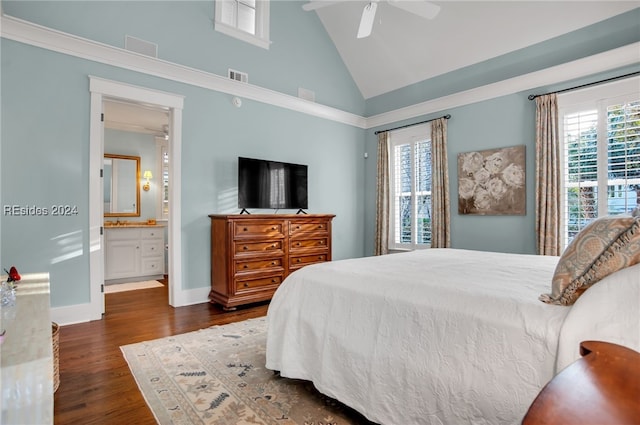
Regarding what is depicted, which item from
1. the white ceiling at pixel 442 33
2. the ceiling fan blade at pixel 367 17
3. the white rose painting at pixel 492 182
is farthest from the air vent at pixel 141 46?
the white rose painting at pixel 492 182

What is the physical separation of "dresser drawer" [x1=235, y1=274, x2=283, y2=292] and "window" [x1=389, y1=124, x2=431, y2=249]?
233 cm

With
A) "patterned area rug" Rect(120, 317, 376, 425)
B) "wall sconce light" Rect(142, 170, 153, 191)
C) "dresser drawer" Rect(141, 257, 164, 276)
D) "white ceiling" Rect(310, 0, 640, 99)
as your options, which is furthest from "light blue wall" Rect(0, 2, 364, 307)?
"wall sconce light" Rect(142, 170, 153, 191)

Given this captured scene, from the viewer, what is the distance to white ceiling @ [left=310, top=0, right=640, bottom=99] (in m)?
3.83

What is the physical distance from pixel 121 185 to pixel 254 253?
381 cm

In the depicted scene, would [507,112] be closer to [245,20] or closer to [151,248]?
[245,20]

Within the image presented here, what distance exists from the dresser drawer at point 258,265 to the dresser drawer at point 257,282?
0.38 ft

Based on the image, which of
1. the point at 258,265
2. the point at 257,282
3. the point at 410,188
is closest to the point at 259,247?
the point at 258,265

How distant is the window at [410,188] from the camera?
206 inches

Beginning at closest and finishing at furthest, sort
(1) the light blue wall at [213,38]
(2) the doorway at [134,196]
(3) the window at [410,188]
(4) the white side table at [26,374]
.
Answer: (4) the white side table at [26,374] → (1) the light blue wall at [213,38] → (3) the window at [410,188] → (2) the doorway at [134,196]

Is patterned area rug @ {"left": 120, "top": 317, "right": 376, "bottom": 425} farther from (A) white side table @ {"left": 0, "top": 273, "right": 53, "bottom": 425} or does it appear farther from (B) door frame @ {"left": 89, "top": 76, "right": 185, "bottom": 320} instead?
(B) door frame @ {"left": 89, "top": 76, "right": 185, "bottom": 320}

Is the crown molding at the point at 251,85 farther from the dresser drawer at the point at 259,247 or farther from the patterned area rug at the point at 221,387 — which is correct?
the patterned area rug at the point at 221,387

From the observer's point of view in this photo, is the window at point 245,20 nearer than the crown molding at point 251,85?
No

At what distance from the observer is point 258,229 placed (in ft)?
13.3

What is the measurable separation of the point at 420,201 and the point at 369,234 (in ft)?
4.04
